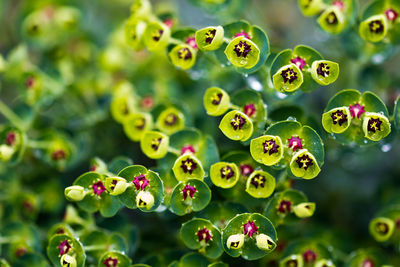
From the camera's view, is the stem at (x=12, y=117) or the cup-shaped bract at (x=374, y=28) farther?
the stem at (x=12, y=117)

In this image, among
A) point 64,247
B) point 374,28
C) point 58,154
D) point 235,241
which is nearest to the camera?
point 235,241

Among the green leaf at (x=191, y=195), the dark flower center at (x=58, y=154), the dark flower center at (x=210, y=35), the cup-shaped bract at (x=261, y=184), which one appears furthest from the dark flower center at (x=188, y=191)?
the dark flower center at (x=58, y=154)

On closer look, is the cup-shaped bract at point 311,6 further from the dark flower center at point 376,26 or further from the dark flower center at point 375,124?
the dark flower center at point 375,124

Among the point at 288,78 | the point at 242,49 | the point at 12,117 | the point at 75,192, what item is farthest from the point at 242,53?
the point at 12,117

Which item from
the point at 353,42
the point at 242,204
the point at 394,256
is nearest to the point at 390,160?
the point at 394,256

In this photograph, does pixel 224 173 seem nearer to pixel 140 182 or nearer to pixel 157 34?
pixel 140 182
